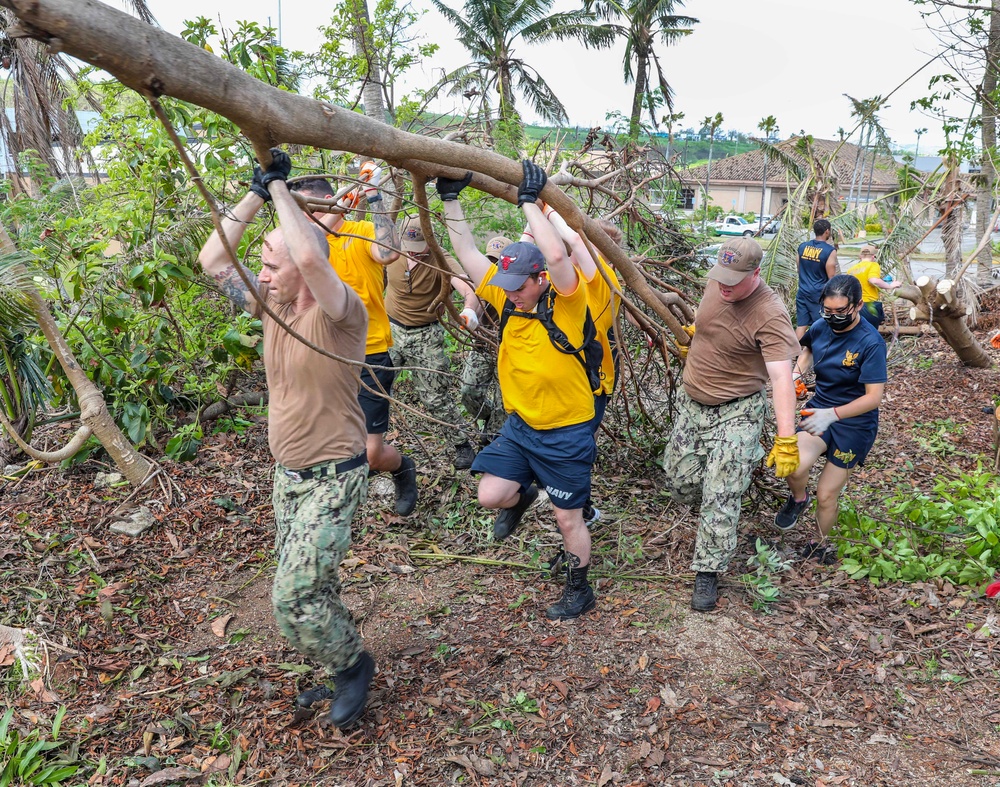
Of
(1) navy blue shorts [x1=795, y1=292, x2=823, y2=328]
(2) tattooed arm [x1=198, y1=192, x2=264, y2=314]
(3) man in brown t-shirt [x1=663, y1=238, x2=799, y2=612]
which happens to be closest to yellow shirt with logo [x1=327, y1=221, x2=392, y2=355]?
(2) tattooed arm [x1=198, y1=192, x2=264, y2=314]

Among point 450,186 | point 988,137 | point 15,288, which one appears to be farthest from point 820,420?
point 988,137

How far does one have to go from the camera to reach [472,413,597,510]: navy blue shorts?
3598 mm

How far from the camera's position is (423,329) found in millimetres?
5230

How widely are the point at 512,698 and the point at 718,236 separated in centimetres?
619

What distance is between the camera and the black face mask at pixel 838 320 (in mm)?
4188

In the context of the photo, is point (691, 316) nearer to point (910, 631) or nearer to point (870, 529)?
point (870, 529)

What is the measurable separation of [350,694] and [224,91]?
2.31 metres

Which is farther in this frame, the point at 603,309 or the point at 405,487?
the point at 405,487

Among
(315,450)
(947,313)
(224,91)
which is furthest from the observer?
(947,313)

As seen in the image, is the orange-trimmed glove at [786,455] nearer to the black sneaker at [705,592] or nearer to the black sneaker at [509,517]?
the black sneaker at [705,592]

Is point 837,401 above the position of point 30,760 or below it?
above

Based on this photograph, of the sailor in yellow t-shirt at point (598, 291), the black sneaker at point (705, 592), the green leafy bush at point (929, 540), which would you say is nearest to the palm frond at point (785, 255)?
the green leafy bush at point (929, 540)

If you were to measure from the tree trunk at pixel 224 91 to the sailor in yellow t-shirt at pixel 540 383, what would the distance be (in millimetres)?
340

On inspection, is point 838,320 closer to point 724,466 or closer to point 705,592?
point 724,466
